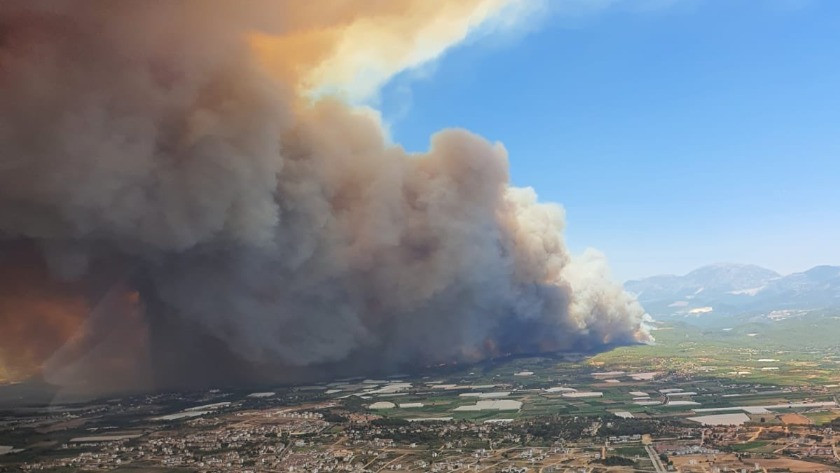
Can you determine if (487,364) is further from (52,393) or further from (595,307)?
(52,393)

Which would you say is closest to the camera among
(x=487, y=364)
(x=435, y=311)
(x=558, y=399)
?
(x=558, y=399)

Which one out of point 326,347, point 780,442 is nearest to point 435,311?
point 326,347

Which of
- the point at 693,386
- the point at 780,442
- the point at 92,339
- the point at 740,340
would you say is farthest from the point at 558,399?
the point at 740,340

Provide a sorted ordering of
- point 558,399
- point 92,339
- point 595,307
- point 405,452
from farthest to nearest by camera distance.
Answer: point 595,307
point 558,399
point 92,339
point 405,452

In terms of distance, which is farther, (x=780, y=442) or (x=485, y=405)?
(x=485, y=405)

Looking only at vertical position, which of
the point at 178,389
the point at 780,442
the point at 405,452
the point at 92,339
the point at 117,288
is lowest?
the point at 780,442

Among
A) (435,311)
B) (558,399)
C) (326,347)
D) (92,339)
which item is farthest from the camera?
(435,311)

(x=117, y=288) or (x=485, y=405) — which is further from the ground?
(x=117, y=288)

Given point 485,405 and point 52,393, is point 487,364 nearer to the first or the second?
point 485,405

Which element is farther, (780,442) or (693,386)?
(693,386)
